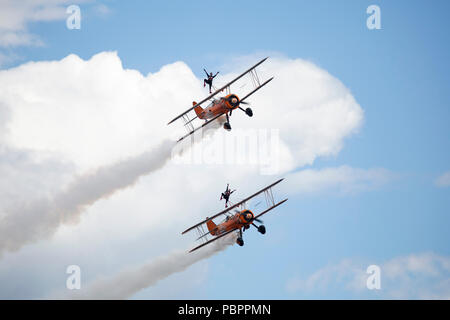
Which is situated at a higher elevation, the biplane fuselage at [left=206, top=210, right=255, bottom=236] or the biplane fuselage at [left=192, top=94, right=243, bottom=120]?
the biplane fuselage at [left=192, top=94, right=243, bottom=120]

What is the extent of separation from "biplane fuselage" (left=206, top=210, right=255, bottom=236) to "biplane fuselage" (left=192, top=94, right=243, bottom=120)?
1007cm

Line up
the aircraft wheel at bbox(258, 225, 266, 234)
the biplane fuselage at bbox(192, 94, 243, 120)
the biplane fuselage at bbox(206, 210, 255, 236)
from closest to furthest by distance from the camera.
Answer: the aircraft wheel at bbox(258, 225, 266, 234)
the biplane fuselage at bbox(206, 210, 255, 236)
the biplane fuselage at bbox(192, 94, 243, 120)

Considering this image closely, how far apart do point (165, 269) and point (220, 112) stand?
18934 millimetres

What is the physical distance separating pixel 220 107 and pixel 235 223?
11.3 metres

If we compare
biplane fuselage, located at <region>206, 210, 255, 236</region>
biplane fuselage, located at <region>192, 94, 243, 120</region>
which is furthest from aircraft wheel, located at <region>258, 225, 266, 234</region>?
biplane fuselage, located at <region>192, 94, 243, 120</region>

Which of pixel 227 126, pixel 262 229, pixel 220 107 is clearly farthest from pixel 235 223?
pixel 220 107

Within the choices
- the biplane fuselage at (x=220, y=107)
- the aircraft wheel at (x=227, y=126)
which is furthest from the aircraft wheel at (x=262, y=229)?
the biplane fuselage at (x=220, y=107)

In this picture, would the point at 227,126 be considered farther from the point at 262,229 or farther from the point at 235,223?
the point at 262,229

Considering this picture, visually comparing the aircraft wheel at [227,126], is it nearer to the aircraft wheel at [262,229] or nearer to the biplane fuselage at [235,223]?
Answer: the biplane fuselage at [235,223]

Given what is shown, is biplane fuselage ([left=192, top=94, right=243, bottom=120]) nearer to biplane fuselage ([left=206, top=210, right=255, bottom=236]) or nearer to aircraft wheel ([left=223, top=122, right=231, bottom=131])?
aircraft wheel ([left=223, top=122, right=231, bottom=131])

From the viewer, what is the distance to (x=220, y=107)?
74938 mm

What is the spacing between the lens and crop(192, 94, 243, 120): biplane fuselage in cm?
7400
